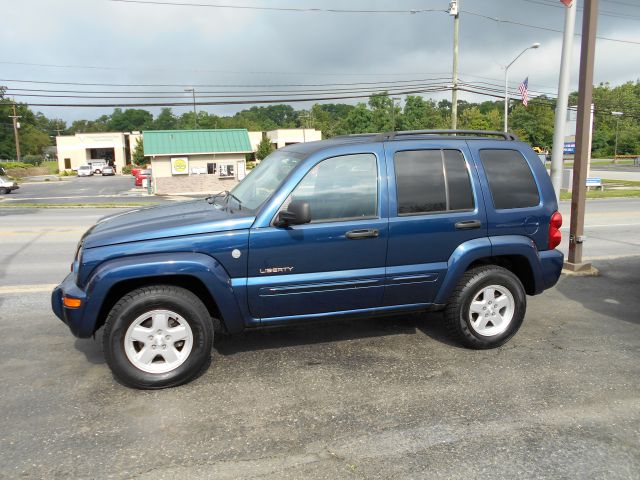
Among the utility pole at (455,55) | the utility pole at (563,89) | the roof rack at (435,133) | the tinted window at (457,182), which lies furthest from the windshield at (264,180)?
the utility pole at (455,55)

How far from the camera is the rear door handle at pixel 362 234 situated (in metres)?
4.02

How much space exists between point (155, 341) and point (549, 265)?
352 cm

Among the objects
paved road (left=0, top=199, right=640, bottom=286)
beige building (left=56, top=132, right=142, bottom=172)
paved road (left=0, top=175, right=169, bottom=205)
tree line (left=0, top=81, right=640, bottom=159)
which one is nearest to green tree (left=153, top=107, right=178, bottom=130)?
tree line (left=0, top=81, right=640, bottom=159)

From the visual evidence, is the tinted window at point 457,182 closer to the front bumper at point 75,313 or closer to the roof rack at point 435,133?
the roof rack at point 435,133

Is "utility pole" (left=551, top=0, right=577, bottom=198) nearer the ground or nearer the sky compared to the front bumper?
nearer the sky

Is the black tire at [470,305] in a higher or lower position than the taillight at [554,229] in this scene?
lower

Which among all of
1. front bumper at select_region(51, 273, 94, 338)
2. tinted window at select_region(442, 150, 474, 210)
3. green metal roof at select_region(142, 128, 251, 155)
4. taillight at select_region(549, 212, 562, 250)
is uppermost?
green metal roof at select_region(142, 128, 251, 155)

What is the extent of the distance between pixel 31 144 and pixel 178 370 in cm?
11345

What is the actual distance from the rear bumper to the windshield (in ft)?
8.00

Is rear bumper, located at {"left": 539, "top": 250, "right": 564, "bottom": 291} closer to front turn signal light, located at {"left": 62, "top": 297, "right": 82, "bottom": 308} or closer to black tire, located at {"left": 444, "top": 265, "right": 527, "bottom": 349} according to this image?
black tire, located at {"left": 444, "top": 265, "right": 527, "bottom": 349}

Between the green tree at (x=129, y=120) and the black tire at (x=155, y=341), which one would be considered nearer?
the black tire at (x=155, y=341)

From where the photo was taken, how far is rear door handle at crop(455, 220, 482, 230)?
432cm

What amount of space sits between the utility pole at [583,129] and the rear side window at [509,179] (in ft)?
9.21

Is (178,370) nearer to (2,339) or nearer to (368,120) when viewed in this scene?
(2,339)
